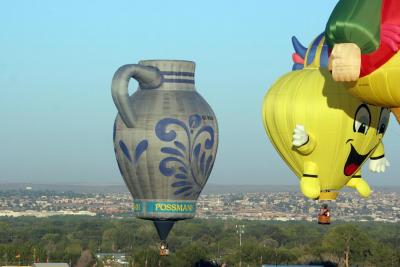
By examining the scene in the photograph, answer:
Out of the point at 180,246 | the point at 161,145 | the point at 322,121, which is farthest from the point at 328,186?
the point at 180,246

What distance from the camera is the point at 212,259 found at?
131 metres

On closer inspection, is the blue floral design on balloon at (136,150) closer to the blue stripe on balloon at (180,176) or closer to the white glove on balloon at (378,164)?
the blue stripe on balloon at (180,176)

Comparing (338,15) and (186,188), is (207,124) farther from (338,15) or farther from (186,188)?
(338,15)

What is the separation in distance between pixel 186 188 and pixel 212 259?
6367 centimetres

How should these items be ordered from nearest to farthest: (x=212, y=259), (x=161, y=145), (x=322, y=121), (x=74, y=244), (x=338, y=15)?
(x=338, y=15)
(x=322, y=121)
(x=161, y=145)
(x=212, y=259)
(x=74, y=244)

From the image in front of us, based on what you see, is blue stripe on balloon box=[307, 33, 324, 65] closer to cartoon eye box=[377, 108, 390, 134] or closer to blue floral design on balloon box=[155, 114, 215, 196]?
cartoon eye box=[377, 108, 390, 134]

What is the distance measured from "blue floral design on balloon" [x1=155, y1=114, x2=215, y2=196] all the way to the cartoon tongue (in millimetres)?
20504

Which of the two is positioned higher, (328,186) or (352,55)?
(352,55)

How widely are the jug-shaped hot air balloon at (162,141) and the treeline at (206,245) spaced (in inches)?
2039

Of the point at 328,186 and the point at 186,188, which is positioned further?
the point at 186,188

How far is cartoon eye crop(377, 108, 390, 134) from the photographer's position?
1831 inches

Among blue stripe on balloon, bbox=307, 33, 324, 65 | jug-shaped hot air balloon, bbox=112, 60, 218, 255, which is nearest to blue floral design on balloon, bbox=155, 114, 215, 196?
jug-shaped hot air balloon, bbox=112, 60, 218, 255

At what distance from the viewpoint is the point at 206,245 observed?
532ft

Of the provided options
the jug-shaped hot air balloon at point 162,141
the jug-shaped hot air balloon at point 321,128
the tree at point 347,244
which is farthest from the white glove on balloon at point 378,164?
the tree at point 347,244
